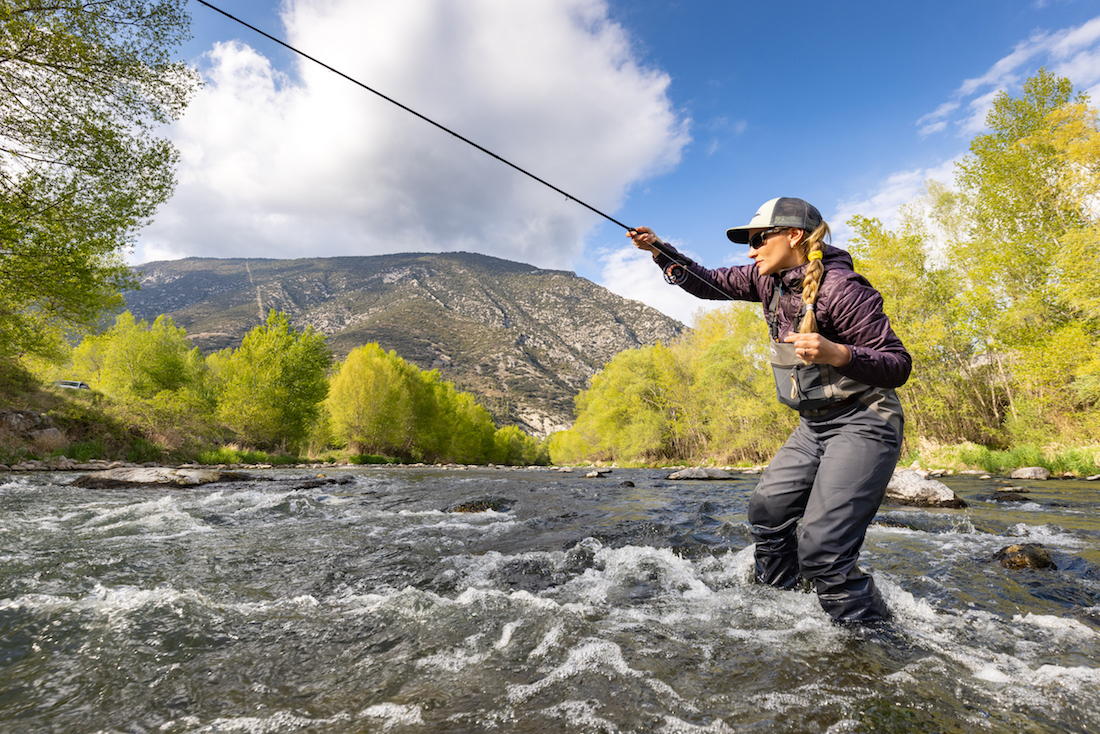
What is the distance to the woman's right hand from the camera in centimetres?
451

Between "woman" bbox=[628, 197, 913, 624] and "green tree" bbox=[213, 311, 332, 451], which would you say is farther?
"green tree" bbox=[213, 311, 332, 451]

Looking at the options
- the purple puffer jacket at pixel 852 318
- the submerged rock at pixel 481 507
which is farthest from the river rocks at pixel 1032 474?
the purple puffer jacket at pixel 852 318

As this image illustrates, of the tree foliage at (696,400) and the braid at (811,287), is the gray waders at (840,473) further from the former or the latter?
the tree foliage at (696,400)

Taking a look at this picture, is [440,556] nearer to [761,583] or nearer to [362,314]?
[761,583]

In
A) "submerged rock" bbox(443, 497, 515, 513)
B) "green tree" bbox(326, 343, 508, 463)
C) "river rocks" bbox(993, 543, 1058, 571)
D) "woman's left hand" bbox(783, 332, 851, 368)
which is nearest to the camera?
"woman's left hand" bbox(783, 332, 851, 368)

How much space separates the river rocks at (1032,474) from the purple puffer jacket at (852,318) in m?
18.1

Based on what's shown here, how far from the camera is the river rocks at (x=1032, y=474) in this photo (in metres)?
14.8

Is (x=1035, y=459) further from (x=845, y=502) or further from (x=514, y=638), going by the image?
(x=514, y=638)

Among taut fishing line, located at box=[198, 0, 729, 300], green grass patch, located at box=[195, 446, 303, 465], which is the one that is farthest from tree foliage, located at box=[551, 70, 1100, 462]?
green grass patch, located at box=[195, 446, 303, 465]

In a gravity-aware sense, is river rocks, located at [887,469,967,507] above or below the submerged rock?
above

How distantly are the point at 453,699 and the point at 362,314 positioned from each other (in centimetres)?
19472

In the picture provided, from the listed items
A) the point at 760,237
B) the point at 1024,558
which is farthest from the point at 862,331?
the point at 1024,558

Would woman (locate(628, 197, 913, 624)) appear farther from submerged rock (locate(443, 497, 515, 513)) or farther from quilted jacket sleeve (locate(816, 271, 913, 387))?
submerged rock (locate(443, 497, 515, 513))

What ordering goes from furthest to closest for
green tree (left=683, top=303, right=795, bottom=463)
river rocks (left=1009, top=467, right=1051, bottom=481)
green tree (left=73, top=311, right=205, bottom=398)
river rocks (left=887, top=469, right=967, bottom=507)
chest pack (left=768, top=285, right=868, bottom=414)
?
1. green tree (left=683, top=303, right=795, bottom=463)
2. green tree (left=73, top=311, right=205, bottom=398)
3. river rocks (left=1009, top=467, right=1051, bottom=481)
4. river rocks (left=887, top=469, right=967, bottom=507)
5. chest pack (left=768, top=285, right=868, bottom=414)
